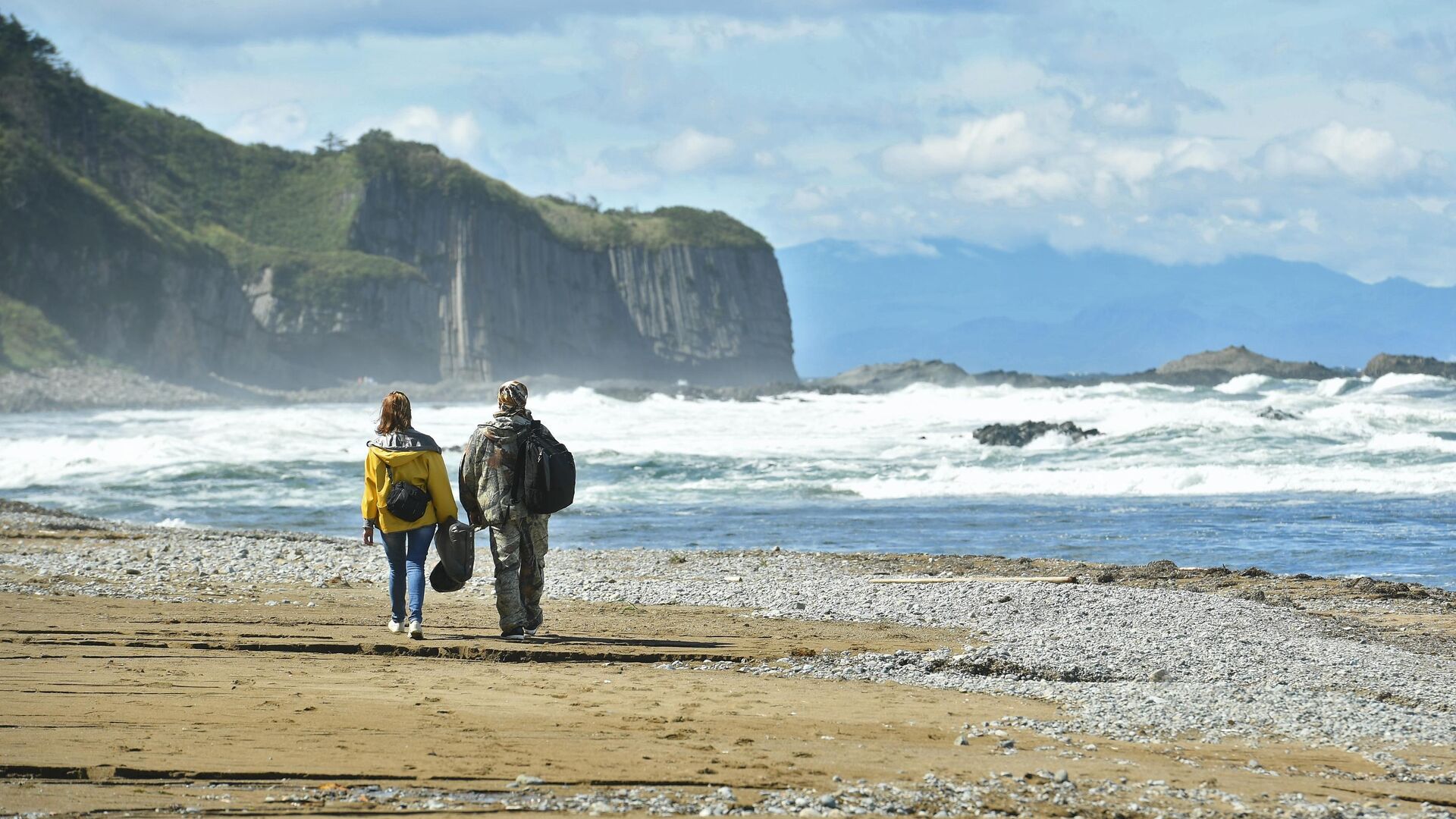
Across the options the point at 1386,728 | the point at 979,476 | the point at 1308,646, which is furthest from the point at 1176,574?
the point at 979,476

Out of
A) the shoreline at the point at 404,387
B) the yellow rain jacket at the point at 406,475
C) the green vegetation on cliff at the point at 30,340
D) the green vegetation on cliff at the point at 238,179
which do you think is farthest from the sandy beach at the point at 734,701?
the green vegetation on cliff at the point at 238,179

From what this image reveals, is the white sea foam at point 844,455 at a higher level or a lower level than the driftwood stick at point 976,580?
higher

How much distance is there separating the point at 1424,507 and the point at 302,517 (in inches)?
690

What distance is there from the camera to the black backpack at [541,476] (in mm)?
8984

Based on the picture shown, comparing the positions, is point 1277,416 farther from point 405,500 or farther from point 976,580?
point 405,500

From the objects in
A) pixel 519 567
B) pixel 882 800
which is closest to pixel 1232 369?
pixel 519 567

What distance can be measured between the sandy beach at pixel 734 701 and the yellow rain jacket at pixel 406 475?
77 centimetres

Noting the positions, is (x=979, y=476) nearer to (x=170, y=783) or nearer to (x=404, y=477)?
(x=404, y=477)

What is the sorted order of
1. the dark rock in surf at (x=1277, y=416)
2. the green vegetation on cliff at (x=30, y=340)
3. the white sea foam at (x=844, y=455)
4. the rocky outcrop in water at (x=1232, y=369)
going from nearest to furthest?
the white sea foam at (x=844, y=455) → the dark rock in surf at (x=1277, y=416) → the green vegetation on cliff at (x=30, y=340) → the rocky outcrop in water at (x=1232, y=369)

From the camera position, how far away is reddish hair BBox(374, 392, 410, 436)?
8852mm

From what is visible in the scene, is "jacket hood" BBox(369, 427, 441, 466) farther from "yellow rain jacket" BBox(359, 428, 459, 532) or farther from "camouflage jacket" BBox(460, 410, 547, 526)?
"camouflage jacket" BBox(460, 410, 547, 526)

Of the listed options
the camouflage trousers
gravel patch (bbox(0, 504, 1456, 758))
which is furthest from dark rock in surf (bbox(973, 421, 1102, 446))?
the camouflage trousers

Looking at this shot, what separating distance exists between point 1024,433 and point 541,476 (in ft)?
98.8

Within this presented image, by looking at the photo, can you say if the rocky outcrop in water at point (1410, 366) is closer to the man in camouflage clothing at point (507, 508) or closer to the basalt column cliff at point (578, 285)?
the basalt column cliff at point (578, 285)
